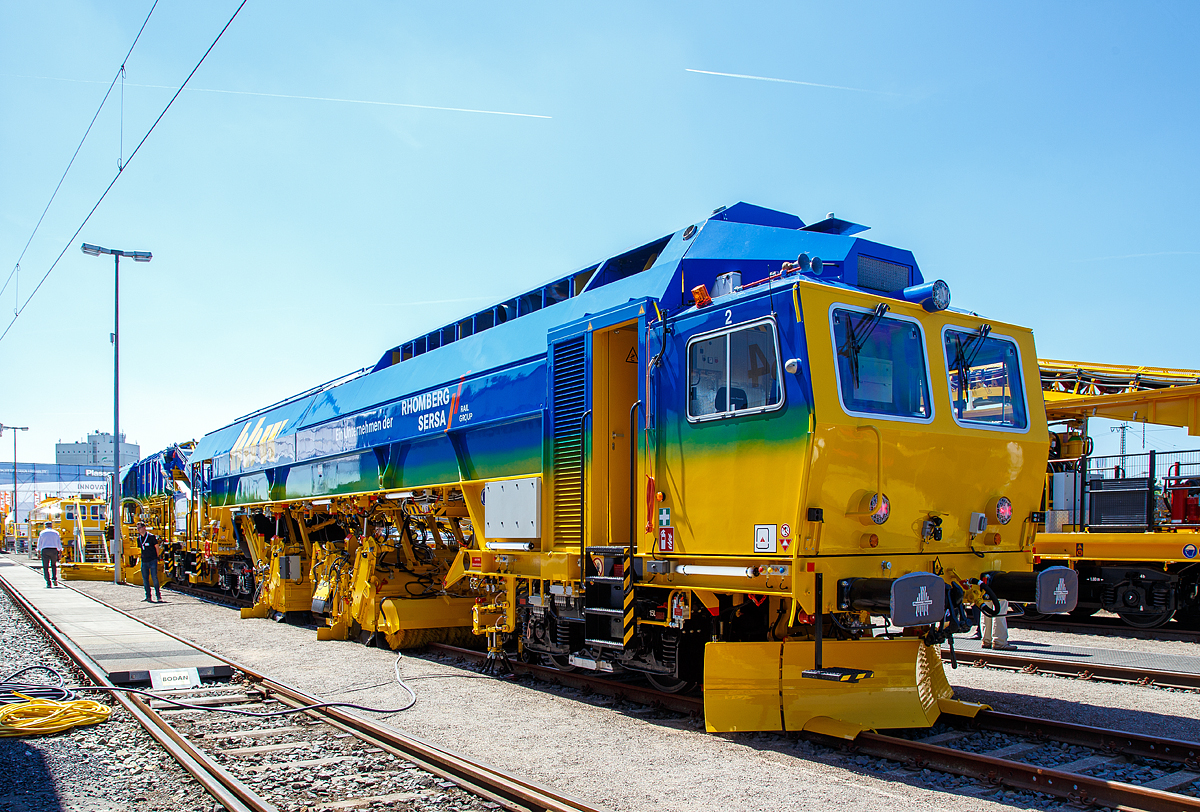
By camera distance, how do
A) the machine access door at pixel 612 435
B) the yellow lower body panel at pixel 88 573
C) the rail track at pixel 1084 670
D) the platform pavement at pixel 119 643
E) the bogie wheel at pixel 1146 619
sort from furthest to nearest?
the yellow lower body panel at pixel 88 573, the bogie wheel at pixel 1146 619, the platform pavement at pixel 119 643, the rail track at pixel 1084 670, the machine access door at pixel 612 435

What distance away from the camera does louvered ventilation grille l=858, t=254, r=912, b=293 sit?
23.5ft

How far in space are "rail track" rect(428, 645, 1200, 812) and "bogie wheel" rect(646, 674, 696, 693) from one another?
1.28 metres

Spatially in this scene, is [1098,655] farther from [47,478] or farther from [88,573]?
[47,478]

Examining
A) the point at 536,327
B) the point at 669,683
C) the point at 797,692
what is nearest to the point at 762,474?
the point at 797,692

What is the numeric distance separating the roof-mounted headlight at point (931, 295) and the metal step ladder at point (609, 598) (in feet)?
9.77

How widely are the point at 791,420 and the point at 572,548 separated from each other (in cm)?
268

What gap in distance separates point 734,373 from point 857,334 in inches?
36.0

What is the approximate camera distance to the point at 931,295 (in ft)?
22.3

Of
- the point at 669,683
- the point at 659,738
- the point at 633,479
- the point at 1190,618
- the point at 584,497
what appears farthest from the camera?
the point at 1190,618

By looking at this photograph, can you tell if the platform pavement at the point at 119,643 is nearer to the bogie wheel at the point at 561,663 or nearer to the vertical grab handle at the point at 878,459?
the bogie wheel at the point at 561,663

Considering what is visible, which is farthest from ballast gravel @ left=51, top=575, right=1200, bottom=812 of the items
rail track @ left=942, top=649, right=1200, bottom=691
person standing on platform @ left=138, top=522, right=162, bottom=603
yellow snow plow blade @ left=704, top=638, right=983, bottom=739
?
person standing on platform @ left=138, top=522, right=162, bottom=603

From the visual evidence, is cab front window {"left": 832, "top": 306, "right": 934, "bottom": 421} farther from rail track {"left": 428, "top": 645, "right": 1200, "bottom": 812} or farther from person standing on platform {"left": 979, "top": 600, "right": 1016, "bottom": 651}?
person standing on platform {"left": 979, "top": 600, "right": 1016, "bottom": 651}

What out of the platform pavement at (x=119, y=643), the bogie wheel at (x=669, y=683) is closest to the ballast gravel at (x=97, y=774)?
the platform pavement at (x=119, y=643)

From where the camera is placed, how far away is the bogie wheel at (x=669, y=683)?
7.68 m
